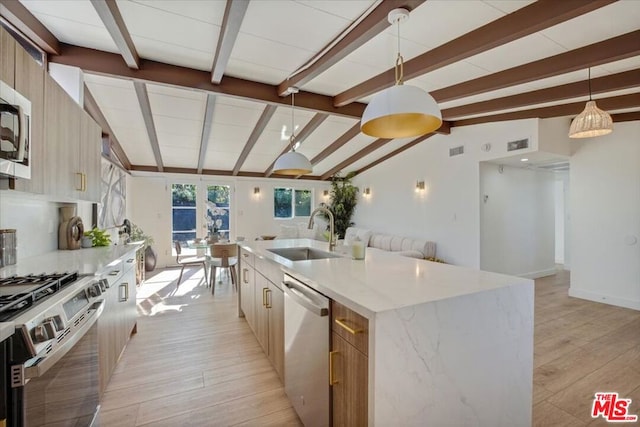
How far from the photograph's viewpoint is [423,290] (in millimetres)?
1286

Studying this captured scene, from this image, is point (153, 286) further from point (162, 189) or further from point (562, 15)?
point (562, 15)

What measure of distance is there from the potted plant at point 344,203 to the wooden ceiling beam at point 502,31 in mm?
5079

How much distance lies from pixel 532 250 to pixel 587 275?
1.34m

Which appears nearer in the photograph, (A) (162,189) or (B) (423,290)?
(B) (423,290)

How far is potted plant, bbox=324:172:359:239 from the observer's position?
27.1 feet

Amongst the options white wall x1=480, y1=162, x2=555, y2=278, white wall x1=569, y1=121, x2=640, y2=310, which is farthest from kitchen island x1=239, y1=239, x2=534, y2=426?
white wall x1=569, y1=121, x2=640, y2=310

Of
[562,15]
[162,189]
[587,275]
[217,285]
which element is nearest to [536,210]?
[587,275]

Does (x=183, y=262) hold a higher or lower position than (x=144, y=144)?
lower

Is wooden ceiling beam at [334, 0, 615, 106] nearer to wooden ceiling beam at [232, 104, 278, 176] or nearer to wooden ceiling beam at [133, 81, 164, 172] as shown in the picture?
wooden ceiling beam at [232, 104, 278, 176]

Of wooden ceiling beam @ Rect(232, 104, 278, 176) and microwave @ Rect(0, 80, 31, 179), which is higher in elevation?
wooden ceiling beam @ Rect(232, 104, 278, 176)

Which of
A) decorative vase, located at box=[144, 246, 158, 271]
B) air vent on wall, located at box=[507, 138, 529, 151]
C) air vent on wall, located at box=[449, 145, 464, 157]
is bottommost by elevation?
decorative vase, located at box=[144, 246, 158, 271]

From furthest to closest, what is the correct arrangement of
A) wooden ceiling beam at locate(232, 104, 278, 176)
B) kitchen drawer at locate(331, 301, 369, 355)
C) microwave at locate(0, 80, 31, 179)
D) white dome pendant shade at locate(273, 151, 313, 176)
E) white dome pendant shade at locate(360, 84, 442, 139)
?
wooden ceiling beam at locate(232, 104, 278, 176) → white dome pendant shade at locate(273, 151, 313, 176) → white dome pendant shade at locate(360, 84, 442, 139) → microwave at locate(0, 80, 31, 179) → kitchen drawer at locate(331, 301, 369, 355)

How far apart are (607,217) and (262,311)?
5.10 m

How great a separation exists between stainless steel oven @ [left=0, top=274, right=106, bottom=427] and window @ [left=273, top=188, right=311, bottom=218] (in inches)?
264
